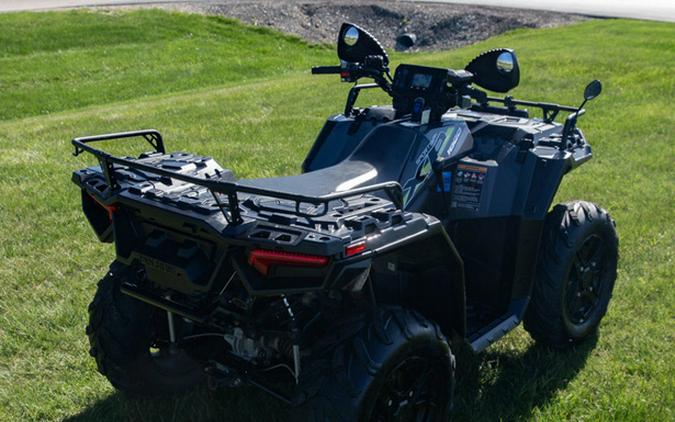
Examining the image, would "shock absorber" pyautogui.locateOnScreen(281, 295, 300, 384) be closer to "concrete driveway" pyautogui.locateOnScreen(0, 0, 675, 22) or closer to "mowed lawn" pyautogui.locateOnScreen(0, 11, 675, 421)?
"mowed lawn" pyautogui.locateOnScreen(0, 11, 675, 421)

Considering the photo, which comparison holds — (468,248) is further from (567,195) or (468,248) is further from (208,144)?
(208,144)

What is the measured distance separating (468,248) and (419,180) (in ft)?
2.34

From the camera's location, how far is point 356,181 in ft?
12.0

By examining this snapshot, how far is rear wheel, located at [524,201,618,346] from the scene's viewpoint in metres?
4.46

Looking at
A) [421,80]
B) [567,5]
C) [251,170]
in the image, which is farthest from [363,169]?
[567,5]

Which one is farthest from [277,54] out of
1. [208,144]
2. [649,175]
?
[649,175]

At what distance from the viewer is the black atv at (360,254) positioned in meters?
2.98

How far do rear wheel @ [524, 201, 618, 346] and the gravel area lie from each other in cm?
1959

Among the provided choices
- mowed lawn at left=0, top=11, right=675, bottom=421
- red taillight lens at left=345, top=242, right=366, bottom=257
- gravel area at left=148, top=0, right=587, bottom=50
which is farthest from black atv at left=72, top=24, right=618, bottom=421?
gravel area at left=148, top=0, right=587, bottom=50

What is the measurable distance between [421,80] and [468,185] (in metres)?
0.66

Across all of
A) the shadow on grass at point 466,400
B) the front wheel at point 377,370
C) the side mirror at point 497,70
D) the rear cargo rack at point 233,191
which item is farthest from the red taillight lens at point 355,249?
the side mirror at point 497,70

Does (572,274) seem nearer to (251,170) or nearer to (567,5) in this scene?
(251,170)

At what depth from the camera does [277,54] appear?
23.5m

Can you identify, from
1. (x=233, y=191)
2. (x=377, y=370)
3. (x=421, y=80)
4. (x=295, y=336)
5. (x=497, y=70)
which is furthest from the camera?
(x=497, y=70)
